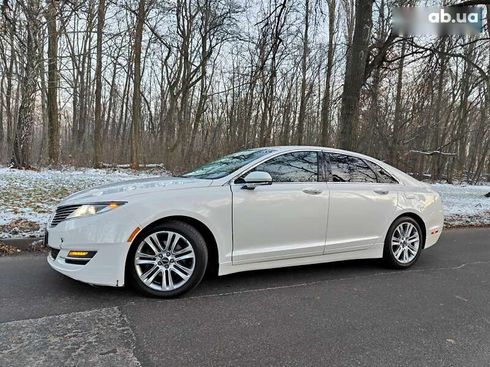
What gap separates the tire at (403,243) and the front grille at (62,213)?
383cm

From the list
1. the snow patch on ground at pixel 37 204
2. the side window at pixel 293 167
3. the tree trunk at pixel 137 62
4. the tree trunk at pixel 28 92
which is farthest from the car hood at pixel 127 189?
the tree trunk at pixel 137 62

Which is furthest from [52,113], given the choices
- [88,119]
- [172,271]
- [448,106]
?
[448,106]

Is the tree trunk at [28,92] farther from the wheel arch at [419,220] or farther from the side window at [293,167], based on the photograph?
the wheel arch at [419,220]

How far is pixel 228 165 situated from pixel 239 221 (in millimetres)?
823

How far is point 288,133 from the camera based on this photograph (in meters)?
24.9

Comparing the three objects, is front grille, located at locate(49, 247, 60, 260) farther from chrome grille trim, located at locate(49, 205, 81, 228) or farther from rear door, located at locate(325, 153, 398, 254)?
rear door, located at locate(325, 153, 398, 254)

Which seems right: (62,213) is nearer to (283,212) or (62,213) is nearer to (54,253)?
(54,253)

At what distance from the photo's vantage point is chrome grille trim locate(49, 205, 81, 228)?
155 inches

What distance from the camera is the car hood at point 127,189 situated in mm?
3930

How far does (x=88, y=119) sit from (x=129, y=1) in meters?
11.9

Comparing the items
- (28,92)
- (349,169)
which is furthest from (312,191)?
(28,92)

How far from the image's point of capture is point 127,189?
4.11 meters

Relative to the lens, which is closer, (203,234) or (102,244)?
(102,244)

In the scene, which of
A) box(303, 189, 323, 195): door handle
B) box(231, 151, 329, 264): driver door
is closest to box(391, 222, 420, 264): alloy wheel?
box(231, 151, 329, 264): driver door
